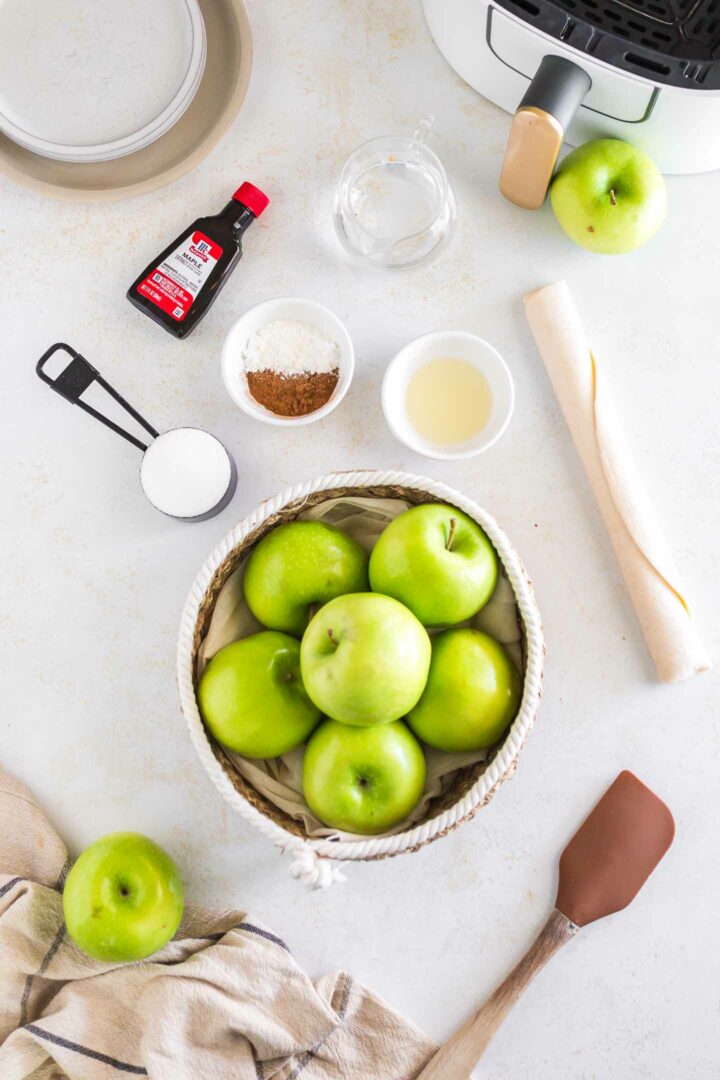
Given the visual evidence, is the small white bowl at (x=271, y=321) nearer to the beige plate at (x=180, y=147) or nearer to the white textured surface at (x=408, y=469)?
the white textured surface at (x=408, y=469)

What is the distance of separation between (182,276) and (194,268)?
0.01m

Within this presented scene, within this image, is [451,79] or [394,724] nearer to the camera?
[394,724]

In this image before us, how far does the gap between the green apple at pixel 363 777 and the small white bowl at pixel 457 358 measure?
0.29 meters

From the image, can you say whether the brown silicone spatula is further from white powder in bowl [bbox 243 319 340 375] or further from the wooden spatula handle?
white powder in bowl [bbox 243 319 340 375]

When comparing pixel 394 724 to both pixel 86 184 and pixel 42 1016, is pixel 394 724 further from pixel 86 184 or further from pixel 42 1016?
pixel 86 184

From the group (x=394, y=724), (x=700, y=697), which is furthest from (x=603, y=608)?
(x=394, y=724)

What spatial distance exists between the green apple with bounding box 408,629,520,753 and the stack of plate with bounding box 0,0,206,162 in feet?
2.07

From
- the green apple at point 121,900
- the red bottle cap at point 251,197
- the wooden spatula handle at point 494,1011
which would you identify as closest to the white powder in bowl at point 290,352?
the red bottle cap at point 251,197

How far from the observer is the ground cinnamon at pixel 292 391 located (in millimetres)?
931

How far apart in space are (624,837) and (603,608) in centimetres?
23

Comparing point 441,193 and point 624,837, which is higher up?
point 441,193

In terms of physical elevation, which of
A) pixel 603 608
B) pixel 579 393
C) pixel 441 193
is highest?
pixel 441 193

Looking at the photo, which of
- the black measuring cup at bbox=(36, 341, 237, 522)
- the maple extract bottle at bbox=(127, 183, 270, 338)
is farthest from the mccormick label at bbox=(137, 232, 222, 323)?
the black measuring cup at bbox=(36, 341, 237, 522)

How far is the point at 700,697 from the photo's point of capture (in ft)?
3.11
